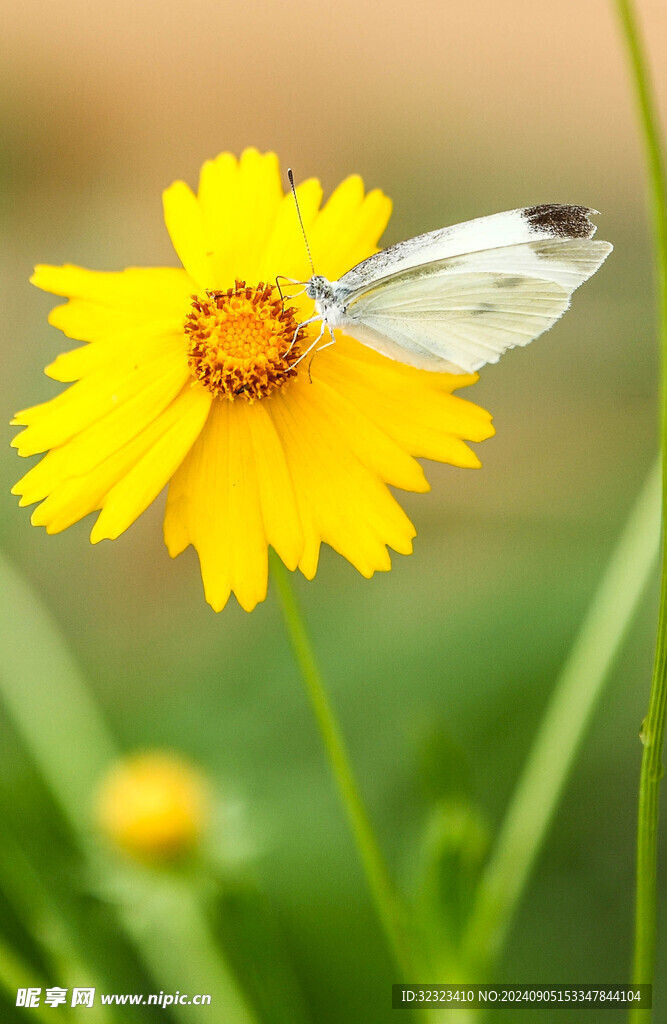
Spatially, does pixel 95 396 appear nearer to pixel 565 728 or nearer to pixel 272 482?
pixel 272 482

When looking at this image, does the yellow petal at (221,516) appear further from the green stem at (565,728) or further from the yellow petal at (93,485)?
the green stem at (565,728)

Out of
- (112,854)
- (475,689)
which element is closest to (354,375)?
(112,854)

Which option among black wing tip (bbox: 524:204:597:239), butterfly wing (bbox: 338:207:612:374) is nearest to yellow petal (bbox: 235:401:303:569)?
butterfly wing (bbox: 338:207:612:374)

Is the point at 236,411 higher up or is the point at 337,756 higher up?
the point at 236,411

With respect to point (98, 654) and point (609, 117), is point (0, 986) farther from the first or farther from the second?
point (609, 117)

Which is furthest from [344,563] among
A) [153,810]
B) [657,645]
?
[657,645]

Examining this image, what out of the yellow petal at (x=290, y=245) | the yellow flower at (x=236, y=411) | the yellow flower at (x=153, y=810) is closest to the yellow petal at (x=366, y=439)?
the yellow flower at (x=236, y=411)

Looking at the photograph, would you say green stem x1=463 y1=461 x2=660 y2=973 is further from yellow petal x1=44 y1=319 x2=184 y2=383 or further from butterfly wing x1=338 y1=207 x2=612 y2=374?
yellow petal x1=44 y1=319 x2=184 y2=383
